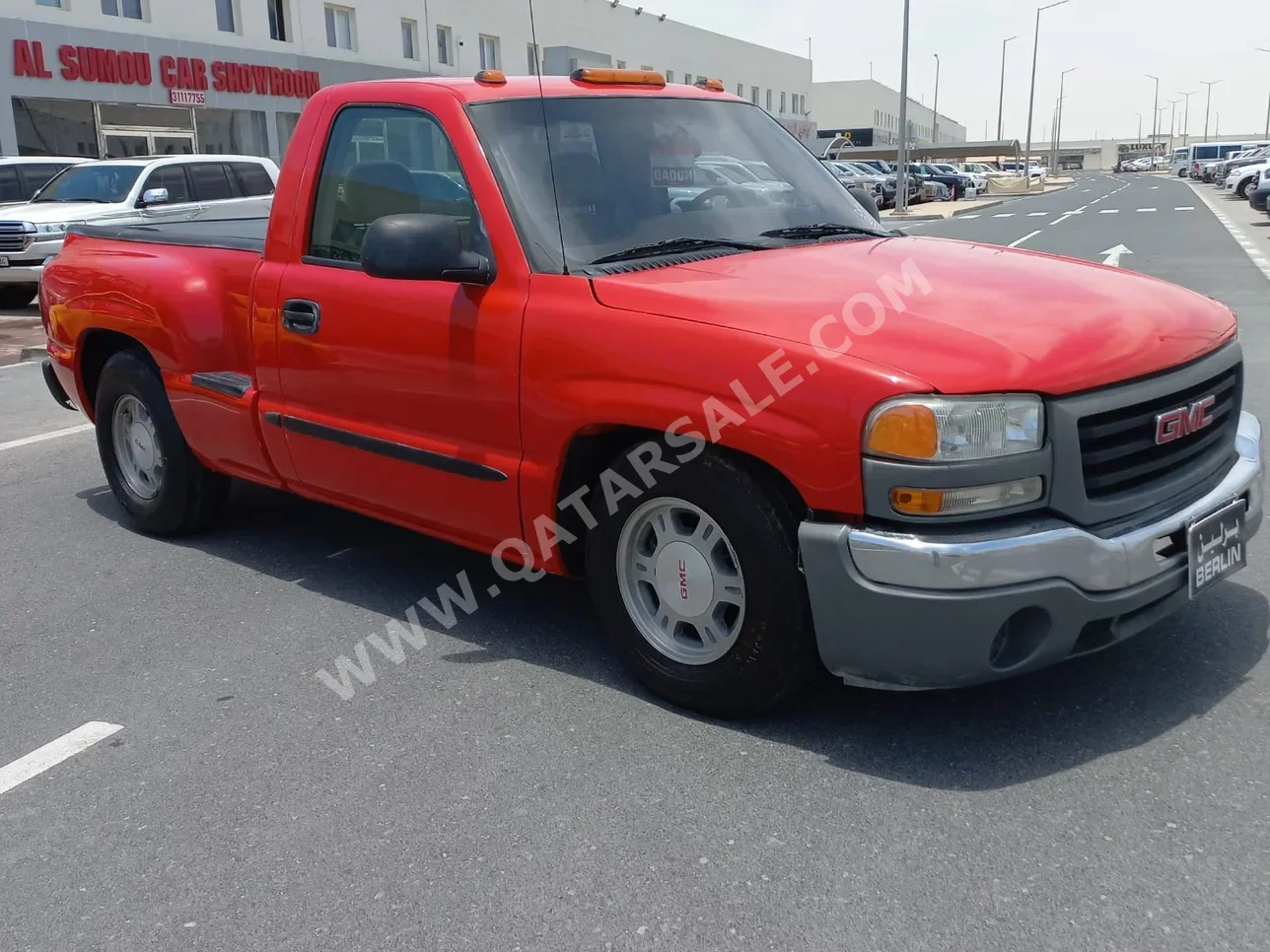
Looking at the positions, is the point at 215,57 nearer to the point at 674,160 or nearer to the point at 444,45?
the point at 444,45

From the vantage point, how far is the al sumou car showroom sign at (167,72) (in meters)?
24.9

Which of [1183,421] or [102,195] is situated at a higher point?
[102,195]

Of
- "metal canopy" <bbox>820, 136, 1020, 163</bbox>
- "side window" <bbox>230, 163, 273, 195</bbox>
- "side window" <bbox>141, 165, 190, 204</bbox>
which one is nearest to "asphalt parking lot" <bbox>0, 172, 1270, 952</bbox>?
"side window" <bbox>141, 165, 190, 204</bbox>

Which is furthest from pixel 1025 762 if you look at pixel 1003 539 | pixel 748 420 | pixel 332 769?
pixel 332 769

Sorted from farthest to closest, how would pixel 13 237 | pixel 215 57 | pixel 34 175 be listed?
pixel 215 57 < pixel 34 175 < pixel 13 237

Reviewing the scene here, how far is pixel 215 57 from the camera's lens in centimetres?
2914

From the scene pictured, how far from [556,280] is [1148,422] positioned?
168cm

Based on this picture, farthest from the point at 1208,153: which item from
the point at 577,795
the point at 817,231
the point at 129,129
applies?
the point at 577,795

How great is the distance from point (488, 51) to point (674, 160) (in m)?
38.1

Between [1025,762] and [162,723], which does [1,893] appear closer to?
[162,723]

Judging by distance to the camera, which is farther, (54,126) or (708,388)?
(54,126)

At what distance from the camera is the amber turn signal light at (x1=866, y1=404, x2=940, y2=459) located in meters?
2.93

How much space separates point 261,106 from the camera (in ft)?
101

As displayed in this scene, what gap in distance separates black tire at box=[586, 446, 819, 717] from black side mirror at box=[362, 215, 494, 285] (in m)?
0.80
